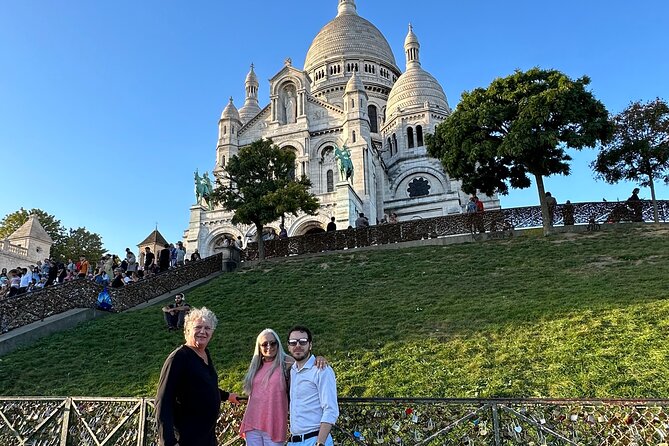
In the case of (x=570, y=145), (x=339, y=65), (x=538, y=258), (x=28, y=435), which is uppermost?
(x=339, y=65)

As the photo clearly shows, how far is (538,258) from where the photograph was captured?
14898mm

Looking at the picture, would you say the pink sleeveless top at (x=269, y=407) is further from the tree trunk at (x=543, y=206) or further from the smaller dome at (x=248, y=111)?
the smaller dome at (x=248, y=111)

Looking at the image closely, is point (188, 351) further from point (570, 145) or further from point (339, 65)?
point (339, 65)

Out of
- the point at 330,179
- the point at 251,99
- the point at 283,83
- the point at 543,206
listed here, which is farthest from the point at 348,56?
the point at 543,206

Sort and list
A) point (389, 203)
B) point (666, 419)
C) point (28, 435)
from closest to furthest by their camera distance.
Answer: point (666, 419), point (28, 435), point (389, 203)

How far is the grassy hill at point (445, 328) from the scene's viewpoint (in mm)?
7277

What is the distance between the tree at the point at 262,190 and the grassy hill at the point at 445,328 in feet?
13.9

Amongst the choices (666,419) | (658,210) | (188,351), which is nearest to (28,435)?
(188,351)

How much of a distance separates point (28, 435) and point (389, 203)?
125 feet

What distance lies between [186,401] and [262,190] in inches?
699

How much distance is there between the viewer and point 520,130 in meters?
18.2

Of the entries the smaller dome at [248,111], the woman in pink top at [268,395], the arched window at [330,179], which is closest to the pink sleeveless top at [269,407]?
the woman in pink top at [268,395]

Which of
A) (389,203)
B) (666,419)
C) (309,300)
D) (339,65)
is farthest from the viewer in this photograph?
(339,65)

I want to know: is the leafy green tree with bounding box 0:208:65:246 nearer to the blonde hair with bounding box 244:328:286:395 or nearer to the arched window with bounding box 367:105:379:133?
the arched window with bounding box 367:105:379:133
